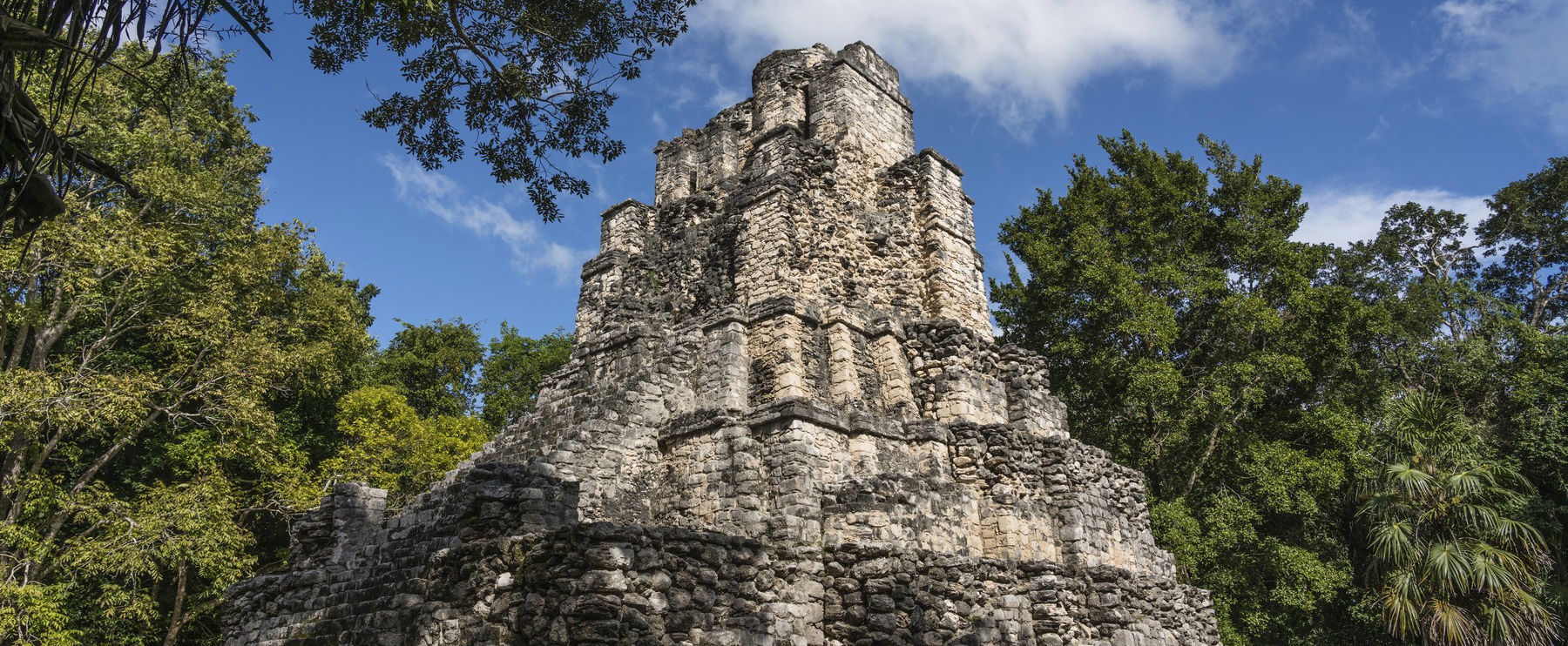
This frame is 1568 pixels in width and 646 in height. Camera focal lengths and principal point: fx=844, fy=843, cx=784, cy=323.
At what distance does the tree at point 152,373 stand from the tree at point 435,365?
6514 mm

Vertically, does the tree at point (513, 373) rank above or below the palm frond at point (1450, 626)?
above

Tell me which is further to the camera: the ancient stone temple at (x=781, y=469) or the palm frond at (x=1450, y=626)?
the palm frond at (x=1450, y=626)

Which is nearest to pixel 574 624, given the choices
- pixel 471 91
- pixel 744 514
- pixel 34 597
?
pixel 744 514

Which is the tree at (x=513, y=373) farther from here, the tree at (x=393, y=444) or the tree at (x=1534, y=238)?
the tree at (x=1534, y=238)

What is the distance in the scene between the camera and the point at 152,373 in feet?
48.3

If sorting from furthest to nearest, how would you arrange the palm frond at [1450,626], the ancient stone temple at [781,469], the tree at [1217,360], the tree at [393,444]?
the tree at [393,444] < the tree at [1217,360] < the palm frond at [1450,626] < the ancient stone temple at [781,469]

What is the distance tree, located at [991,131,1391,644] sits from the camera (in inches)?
577

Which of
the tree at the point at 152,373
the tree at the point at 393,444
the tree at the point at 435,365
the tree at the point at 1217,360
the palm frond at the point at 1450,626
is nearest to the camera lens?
the palm frond at the point at 1450,626

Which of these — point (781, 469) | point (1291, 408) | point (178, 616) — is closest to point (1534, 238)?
point (1291, 408)

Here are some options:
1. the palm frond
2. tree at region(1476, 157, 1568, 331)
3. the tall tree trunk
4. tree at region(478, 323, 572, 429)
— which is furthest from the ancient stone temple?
tree at region(1476, 157, 1568, 331)

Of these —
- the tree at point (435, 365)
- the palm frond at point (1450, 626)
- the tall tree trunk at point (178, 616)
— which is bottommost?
the palm frond at point (1450, 626)

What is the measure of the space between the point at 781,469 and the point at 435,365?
64.8 ft

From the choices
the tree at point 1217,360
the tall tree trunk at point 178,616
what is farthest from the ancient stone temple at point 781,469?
the tall tree trunk at point 178,616

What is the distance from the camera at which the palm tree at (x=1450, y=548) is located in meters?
11.1
